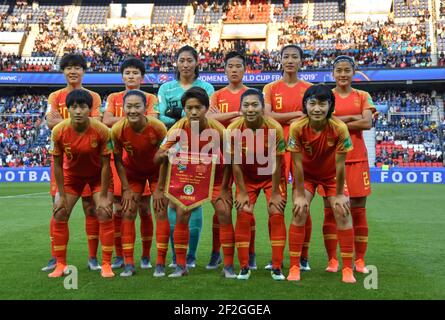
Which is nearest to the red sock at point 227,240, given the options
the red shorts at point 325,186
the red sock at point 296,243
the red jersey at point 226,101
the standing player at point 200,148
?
the standing player at point 200,148

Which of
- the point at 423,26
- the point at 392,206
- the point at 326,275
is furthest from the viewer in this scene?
the point at 423,26

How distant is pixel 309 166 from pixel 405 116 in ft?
98.4

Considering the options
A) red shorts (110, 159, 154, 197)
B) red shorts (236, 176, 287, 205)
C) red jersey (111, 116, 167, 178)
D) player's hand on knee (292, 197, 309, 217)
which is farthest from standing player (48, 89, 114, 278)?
player's hand on knee (292, 197, 309, 217)

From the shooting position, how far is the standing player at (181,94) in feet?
22.0

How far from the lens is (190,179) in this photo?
240 inches

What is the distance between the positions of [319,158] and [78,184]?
8.59 ft

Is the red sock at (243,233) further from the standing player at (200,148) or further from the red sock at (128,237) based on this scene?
the red sock at (128,237)

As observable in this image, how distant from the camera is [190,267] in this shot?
661 cm

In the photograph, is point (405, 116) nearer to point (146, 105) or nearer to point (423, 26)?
point (423, 26)

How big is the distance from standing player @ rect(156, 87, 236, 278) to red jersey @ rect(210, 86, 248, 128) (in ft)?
2.58

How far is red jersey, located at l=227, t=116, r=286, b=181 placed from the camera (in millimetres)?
5941

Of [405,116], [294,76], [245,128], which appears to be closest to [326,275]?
[245,128]

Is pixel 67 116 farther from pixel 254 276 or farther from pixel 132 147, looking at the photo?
pixel 254 276

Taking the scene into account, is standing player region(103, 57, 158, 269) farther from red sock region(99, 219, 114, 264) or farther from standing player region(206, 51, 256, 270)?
standing player region(206, 51, 256, 270)
